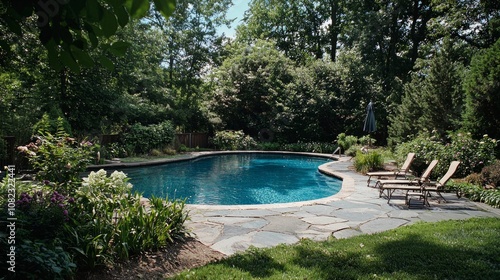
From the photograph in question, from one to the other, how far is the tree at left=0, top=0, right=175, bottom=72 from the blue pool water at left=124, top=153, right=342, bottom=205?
7.05 m

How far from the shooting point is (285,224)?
5.30 meters

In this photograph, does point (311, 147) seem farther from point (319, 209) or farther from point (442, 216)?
point (442, 216)

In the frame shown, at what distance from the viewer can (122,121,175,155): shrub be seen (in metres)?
15.8

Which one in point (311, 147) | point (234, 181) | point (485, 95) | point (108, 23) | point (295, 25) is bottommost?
point (234, 181)

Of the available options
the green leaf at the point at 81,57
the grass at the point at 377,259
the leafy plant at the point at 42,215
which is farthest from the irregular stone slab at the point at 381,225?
the green leaf at the point at 81,57

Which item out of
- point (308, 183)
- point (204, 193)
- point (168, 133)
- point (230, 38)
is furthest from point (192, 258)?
point (230, 38)

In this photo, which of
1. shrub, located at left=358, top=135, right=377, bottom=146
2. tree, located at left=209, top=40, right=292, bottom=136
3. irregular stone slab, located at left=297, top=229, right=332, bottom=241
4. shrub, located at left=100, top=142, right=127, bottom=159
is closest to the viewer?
irregular stone slab, located at left=297, top=229, right=332, bottom=241

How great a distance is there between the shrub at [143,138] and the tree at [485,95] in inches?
519

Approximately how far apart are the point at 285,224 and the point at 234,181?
6.64m

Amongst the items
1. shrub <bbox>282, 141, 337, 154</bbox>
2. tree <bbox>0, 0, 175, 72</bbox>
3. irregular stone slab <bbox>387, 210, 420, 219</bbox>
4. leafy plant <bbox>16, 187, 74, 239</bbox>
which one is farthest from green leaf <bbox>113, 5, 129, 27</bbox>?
shrub <bbox>282, 141, 337, 154</bbox>

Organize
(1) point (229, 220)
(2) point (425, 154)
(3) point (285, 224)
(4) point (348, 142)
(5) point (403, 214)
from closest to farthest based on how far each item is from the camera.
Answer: (3) point (285, 224) → (1) point (229, 220) → (5) point (403, 214) → (2) point (425, 154) → (4) point (348, 142)

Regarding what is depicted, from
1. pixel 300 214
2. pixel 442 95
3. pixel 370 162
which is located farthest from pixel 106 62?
pixel 442 95

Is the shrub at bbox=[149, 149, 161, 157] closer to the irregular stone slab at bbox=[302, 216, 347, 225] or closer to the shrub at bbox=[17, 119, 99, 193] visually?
the shrub at bbox=[17, 119, 99, 193]

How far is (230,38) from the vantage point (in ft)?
92.9
